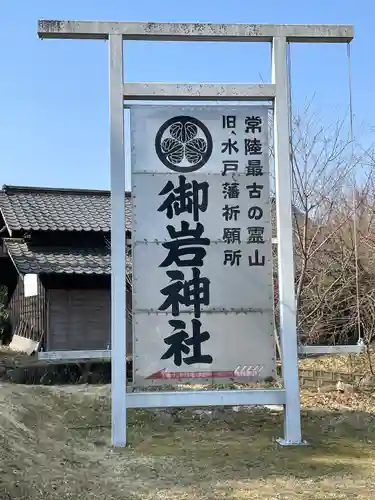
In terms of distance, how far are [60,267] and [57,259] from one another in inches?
27.4

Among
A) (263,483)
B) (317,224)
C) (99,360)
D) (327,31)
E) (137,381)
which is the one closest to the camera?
(263,483)

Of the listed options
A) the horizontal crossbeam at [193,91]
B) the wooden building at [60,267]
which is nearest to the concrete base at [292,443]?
the horizontal crossbeam at [193,91]

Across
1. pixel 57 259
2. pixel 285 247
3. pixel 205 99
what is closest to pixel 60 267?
pixel 57 259

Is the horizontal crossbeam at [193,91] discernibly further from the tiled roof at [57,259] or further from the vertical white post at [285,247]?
the tiled roof at [57,259]

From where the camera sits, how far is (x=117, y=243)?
6305 millimetres

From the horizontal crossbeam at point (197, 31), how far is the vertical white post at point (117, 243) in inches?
6.8

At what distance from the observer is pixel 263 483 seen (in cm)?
494

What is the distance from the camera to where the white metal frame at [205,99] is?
6137mm

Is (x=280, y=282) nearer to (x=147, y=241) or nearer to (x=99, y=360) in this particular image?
(x=147, y=241)

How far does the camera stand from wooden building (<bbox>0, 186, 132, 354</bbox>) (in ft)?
47.7

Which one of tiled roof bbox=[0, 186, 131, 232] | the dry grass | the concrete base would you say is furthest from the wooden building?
the concrete base

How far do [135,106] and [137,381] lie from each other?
311cm

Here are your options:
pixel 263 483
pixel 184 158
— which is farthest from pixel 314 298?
pixel 263 483

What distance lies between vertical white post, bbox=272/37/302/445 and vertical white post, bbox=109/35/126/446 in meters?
1.78
